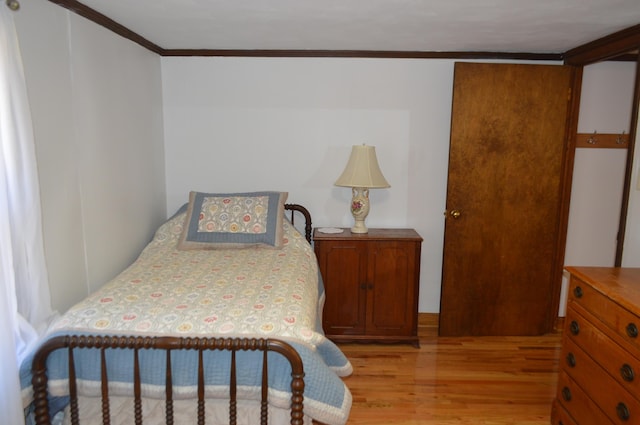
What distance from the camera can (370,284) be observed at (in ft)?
10.1

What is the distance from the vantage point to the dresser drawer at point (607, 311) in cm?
165

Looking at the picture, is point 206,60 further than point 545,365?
Yes

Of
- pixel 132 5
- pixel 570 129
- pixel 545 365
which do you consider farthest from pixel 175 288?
pixel 570 129

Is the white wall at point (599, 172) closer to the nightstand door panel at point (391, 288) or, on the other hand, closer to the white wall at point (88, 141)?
the nightstand door panel at point (391, 288)

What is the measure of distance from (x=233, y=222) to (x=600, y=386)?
2154 millimetres

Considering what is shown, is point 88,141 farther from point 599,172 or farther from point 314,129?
point 599,172

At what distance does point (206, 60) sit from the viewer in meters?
3.24

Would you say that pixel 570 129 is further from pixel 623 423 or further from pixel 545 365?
pixel 623 423

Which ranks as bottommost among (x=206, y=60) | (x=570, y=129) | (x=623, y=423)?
(x=623, y=423)

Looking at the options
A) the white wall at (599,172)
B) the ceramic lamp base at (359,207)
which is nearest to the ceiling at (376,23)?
the white wall at (599,172)

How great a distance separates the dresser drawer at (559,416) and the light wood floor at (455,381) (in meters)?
0.08

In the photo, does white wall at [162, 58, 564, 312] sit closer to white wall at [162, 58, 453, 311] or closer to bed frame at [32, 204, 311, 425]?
white wall at [162, 58, 453, 311]

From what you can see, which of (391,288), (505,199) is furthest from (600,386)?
(505,199)

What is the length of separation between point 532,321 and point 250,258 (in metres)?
2.16
